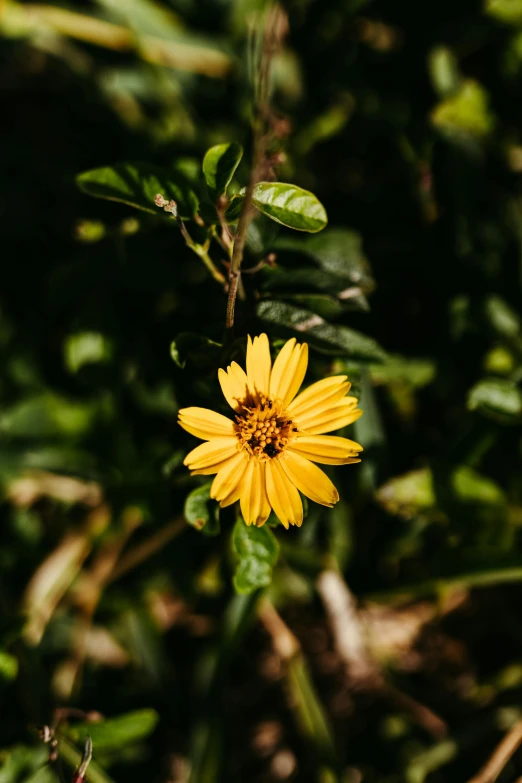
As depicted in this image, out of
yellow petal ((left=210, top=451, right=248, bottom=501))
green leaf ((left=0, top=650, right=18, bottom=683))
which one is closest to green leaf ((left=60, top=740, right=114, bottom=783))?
green leaf ((left=0, top=650, right=18, bottom=683))

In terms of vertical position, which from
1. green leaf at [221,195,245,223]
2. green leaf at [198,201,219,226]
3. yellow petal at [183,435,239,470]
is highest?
green leaf at [221,195,245,223]

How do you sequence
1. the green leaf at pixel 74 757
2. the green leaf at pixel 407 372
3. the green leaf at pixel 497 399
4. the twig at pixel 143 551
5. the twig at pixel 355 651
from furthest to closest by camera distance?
the twig at pixel 355 651, the twig at pixel 143 551, the green leaf at pixel 407 372, the green leaf at pixel 497 399, the green leaf at pixel 74 757

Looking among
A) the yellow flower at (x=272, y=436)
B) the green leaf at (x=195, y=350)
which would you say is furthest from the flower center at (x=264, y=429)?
the green leaf at (x=195, y=350)

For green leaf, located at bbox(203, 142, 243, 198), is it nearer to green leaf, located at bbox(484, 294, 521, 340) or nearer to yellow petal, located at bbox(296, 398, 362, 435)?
yellow petal, located at bbox(296, 398, 362, 435)

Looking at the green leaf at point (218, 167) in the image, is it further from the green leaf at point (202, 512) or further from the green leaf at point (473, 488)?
the green leaf at point (473, 488)

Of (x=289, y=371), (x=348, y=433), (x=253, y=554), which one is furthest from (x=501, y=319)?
(x=253, y=554)

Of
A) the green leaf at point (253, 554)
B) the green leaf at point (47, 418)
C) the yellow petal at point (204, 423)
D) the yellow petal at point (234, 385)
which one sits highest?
the yellow petal at point (234, 385)
